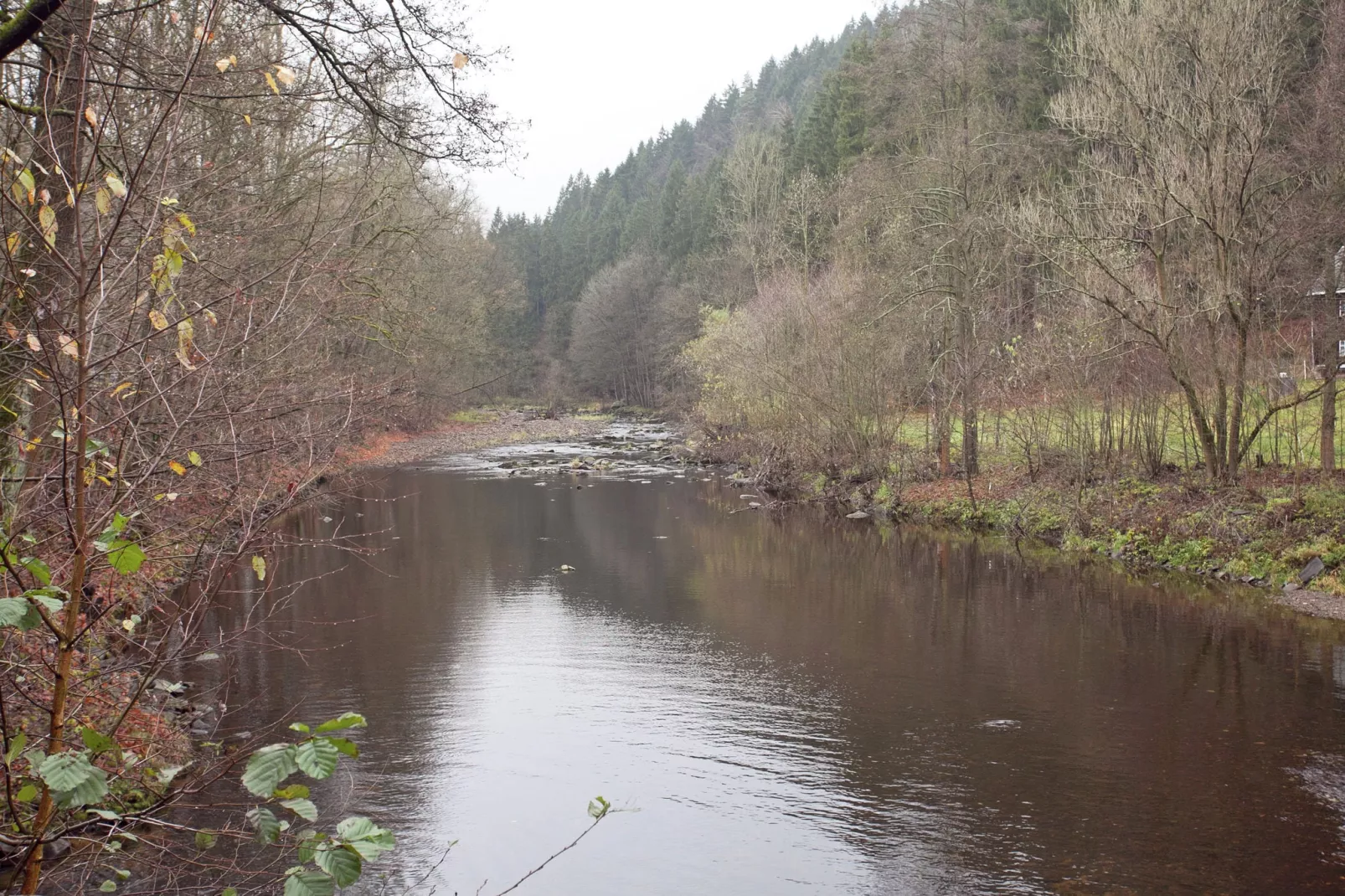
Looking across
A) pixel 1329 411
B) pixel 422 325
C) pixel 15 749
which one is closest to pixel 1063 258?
pixel 1329 411

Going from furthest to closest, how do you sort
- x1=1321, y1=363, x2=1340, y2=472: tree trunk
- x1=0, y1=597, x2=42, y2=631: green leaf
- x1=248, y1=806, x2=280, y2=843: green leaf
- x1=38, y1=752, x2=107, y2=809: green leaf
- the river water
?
x1=1321, y1=363, x2=1340, y2=472: tree trunk, the river water, x1=248, y1=806, x2=280, y2=843: green leaf, x1=38, y1=752, x2=107, y2=809: green leaf, x1=0, y1=597, x2=42, y2=631: green leaf

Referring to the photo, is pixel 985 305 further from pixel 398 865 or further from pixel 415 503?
pixel 398 865

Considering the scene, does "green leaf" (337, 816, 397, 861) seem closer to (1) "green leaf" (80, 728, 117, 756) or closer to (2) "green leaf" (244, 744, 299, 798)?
(2) "green leaf" (244, 744, 299, 798)

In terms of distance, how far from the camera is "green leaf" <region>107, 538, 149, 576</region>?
9.00 feet

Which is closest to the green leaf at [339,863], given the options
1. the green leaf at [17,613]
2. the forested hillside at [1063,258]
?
the green leaf at [17,613]

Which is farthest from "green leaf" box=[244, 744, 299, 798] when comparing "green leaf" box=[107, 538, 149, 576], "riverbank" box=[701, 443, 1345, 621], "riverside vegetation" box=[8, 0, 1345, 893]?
"riverbank" box=[701, 443, 1345, 621]

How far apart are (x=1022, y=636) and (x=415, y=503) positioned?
654 inches

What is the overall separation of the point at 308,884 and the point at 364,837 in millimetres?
177

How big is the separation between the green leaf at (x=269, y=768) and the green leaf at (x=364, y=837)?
0.72 ft

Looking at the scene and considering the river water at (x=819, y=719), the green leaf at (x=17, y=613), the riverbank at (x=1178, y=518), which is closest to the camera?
the green leaf at (x=17, y=613)

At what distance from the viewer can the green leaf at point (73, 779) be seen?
258cm

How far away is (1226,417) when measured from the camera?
723 inches

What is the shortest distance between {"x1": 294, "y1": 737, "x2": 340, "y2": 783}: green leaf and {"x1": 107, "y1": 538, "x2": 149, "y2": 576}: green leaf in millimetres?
680

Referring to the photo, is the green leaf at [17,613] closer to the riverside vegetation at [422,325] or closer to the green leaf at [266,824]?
the riverside vegetation at [422,325]
